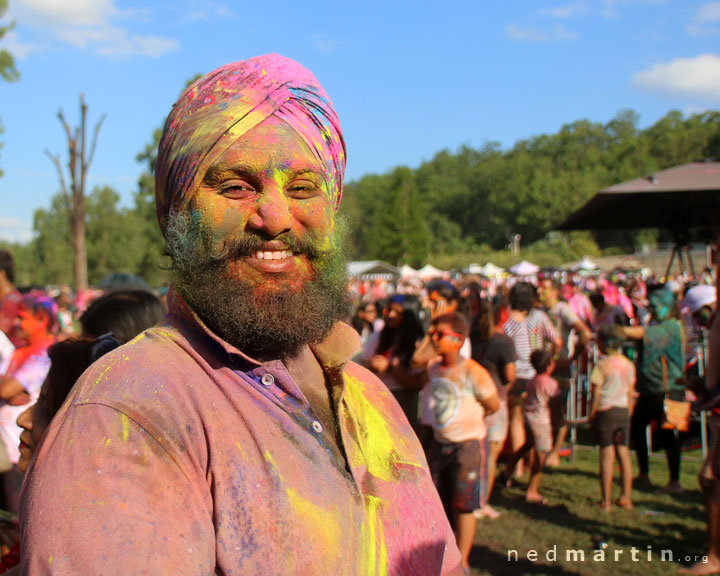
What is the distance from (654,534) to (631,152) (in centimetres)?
10511

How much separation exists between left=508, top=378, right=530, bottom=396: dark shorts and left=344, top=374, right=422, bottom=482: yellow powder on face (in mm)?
5437

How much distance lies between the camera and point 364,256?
324 ft

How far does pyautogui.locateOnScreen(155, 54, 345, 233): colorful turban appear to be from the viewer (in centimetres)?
146

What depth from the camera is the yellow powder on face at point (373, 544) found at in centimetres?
132

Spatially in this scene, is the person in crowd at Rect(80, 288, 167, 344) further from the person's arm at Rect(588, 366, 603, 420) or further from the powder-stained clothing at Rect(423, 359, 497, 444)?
the person's arm at Rect(588, 366, 603, 420)

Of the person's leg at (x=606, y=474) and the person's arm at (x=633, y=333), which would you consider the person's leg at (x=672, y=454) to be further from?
the person's leg at (x=606, y=474)

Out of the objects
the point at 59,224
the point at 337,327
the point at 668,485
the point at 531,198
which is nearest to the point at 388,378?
the point at 668,485

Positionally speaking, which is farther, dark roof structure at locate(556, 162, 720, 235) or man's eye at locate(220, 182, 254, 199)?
dark roof structure at locate(556, 162, 720, 235)

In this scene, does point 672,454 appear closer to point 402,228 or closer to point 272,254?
point 272,254

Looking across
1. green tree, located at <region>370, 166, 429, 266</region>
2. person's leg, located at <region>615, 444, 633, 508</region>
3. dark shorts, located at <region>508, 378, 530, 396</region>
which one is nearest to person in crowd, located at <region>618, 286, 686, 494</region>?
person's leg, located at <region>615, 444, 633, 508</region>

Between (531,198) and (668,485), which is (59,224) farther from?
(531,198)

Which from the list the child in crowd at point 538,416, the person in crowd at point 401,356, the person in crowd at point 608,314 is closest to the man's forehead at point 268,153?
the person in crowd at point 401,356

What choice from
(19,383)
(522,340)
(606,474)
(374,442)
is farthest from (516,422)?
(374,442)

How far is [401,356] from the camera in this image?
230 inches
